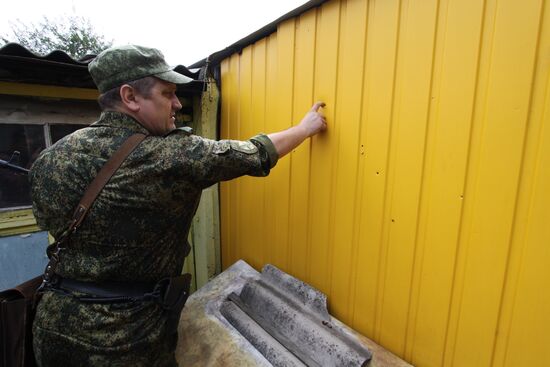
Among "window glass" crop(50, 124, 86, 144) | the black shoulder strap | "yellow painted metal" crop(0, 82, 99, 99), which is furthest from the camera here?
"window glass" crop(50, 124, 86, 144)

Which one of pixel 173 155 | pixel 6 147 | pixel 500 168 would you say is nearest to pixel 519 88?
pixel 500 168

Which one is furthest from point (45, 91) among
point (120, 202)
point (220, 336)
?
point (220, 336)

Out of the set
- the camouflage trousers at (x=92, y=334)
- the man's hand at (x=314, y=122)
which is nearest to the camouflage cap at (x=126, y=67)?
the man's hand at (x=314, y=122)

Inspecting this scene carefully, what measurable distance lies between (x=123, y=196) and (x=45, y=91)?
6.08ft

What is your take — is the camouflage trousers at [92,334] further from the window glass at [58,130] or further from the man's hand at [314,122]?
the window glass at [58,130]

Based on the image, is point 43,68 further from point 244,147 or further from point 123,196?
point 244,147

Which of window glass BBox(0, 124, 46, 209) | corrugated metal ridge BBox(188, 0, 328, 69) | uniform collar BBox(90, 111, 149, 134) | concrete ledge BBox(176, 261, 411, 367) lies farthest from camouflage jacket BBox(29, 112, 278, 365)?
window glass BBox(0, 124, 46, 209)

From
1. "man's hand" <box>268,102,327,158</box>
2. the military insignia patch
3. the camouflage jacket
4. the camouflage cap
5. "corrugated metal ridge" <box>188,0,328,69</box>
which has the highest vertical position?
"corrugated metal ridge" <box>188,0,328,69</box>

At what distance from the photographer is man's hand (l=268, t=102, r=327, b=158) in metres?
1.56

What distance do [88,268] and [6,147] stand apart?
191 cm

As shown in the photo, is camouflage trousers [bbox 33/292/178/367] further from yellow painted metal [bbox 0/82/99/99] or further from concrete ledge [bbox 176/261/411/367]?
yellow painted metal [bbox 0/82/99/99]

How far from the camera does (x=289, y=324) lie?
1.76 metres

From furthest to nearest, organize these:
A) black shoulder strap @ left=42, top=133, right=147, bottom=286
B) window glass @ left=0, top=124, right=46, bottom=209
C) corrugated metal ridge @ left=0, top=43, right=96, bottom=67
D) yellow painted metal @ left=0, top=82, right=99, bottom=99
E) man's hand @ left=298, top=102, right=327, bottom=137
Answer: window glass @ left=0, top=124, right=46, bottom=209 < yellow painted metal @ left=0, top=82, right=99, bottom=99 < corrugated metal ridge @ left=0, top=43, right=96, bottom=67 < man's hand @ left=298, top=102, right=327, bottom=137 < black shoulder strap @ left=42, top=133, right=147, bottom=286

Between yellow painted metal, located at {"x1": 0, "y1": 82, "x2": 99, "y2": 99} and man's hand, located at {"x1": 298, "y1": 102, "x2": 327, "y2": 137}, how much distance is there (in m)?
2.12
